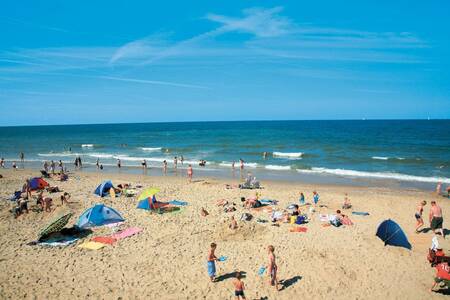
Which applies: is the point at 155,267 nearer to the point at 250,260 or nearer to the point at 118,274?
the point at 118,274

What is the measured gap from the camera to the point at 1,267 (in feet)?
33.7

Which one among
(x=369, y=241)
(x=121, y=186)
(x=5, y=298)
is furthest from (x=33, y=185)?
(x=369, y=241)

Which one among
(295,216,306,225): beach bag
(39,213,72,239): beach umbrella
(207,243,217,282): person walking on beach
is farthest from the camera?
(295,216,306,225): beach bag

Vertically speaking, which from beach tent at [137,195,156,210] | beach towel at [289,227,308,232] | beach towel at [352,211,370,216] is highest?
beach tent at [137,195,156,210]

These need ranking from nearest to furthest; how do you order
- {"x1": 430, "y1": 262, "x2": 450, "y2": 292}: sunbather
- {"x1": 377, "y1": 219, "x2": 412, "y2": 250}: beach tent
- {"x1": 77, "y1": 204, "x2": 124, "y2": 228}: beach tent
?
{"x1": 430, "y1": 262, "x2": 450, "y2": 292}: sunbather
{"x1": 377, "y1": 219, "x2": 412, "y2": 250}: beach tent
{"x1": 77, "y1": 204, "x2": 124, "y2": 228}: beach tent

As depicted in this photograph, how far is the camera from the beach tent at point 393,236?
11375mm

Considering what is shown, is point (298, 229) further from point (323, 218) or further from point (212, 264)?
point (212, 264)

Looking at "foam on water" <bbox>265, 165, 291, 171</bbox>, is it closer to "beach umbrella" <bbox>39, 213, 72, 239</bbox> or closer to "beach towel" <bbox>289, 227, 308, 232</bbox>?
"beach towel" <bbox>289, 227, 308, 232</bbox>

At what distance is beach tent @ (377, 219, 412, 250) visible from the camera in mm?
11375

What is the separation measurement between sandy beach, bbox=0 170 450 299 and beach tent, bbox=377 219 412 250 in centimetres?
27

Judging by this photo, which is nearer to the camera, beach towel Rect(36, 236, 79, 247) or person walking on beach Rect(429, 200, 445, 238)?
beach towel Rect(36, 236, 79, 247)

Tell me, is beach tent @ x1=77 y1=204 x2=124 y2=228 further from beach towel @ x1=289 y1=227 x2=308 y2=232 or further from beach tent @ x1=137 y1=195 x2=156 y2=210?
beach towel @ x1=289 y1=227 x2=308 y2=232

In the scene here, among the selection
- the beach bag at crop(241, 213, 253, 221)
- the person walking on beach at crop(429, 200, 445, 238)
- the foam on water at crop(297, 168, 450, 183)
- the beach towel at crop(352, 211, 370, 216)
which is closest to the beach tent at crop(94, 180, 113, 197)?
the beach bag at crop(241, 213, 253, 221)

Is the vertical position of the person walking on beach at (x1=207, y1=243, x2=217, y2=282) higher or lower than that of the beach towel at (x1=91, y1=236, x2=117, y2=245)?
higher
